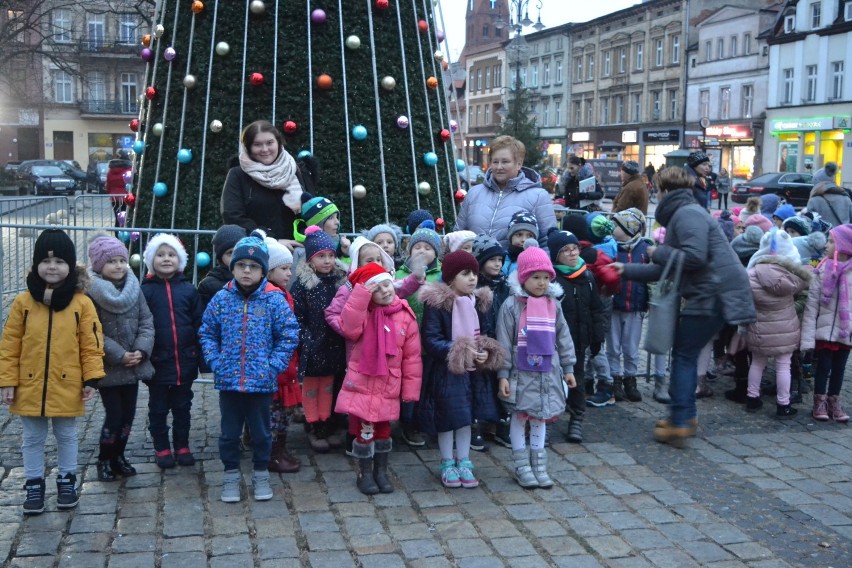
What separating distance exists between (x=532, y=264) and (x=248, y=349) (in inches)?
69.7

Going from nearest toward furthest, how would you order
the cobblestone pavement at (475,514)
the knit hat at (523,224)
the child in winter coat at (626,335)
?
the cobblestone pavement at (475,514) < the knit hat at (523,224) < the child in winter coat at (626,335)

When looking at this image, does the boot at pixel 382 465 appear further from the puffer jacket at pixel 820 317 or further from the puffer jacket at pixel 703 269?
the puffer jacket at pixel 820 317

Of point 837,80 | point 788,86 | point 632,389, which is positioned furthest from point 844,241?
point 788,86

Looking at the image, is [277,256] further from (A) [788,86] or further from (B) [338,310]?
(A) [788,86]

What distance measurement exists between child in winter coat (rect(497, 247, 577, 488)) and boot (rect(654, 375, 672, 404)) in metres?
2.30

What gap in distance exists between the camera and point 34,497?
5.03 m

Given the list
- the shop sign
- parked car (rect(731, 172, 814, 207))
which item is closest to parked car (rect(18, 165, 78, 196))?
parked car (rect(731, 172, 814, 207))

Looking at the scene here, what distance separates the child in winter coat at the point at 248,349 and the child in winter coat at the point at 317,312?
0.50 meters

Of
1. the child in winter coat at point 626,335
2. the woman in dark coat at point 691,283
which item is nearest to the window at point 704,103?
the child in winter coat at point 626,335

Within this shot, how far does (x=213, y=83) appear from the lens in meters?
8.18

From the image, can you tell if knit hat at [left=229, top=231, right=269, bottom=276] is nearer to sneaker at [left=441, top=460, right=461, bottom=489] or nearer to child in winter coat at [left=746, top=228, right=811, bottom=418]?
sneaker at [left=441, top=460, right=461, bottom=489]

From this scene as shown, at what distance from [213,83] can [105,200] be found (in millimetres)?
7137

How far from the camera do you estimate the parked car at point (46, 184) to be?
36.2m

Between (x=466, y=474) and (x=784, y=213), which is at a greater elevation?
(x=784, y=213)
